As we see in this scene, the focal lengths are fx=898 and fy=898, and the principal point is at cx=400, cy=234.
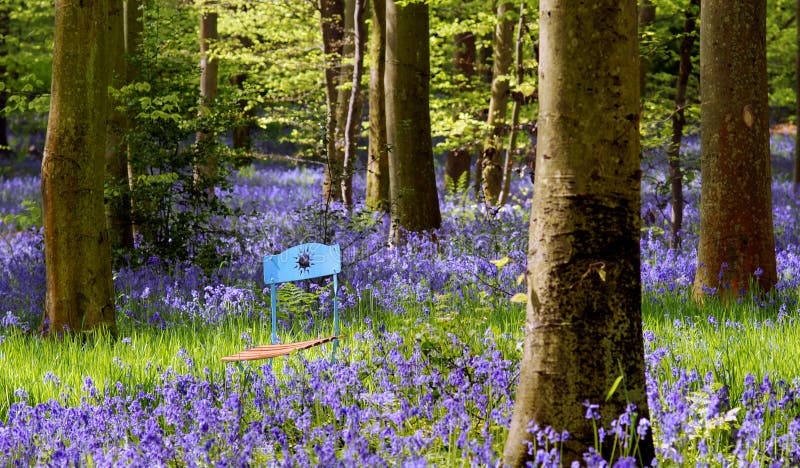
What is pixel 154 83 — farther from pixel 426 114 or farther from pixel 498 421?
pixel 498 421

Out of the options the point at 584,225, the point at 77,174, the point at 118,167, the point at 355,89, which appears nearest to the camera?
the point at 584,225

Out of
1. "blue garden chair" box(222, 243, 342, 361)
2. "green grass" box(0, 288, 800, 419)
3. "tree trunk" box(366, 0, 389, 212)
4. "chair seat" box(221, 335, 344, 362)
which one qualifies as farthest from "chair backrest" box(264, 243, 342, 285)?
"tree trunk" box(366, 0, 389, 212)

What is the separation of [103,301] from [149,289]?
50.6 inches

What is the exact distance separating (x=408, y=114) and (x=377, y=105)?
2.60 metres

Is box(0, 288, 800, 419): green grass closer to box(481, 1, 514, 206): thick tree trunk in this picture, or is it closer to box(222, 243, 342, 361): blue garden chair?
box(222, 243, 342, 361): blue garden chair

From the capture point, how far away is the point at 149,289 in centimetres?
795

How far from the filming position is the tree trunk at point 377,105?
1273 centimetres

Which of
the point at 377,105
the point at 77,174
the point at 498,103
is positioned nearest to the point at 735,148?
the point at 77,174

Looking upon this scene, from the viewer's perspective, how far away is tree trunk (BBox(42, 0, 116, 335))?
6344 mm

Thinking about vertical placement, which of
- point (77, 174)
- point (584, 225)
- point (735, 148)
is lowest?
point (584, 225)

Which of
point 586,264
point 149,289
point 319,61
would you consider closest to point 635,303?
point 586,264

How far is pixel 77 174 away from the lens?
254 inches

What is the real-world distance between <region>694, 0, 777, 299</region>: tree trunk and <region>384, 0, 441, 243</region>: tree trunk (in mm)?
4099

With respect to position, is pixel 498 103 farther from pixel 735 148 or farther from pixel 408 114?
pixel 735 148
